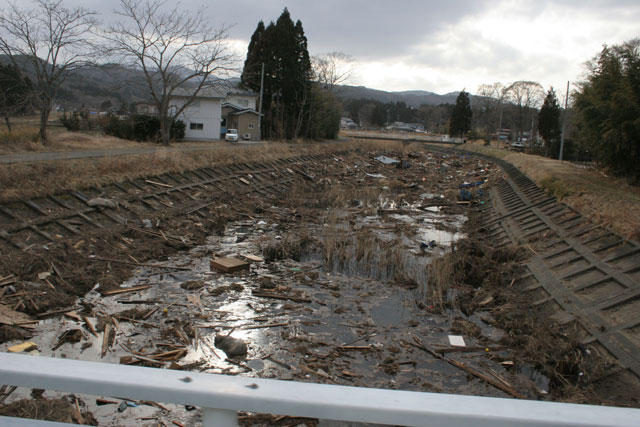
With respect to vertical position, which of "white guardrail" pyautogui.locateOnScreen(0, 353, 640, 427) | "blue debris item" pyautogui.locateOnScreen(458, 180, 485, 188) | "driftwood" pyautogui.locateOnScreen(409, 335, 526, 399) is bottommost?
"driftwood" pyautogui.locateOnScreen(409, 335, 526, 399)

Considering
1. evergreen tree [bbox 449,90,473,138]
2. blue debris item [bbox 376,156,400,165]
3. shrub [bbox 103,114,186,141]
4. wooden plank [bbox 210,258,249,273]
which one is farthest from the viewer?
evergreen tree [bbox 449,90,473,138]

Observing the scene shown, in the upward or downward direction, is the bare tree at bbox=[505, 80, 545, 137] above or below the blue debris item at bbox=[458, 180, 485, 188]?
above

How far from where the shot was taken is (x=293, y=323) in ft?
28.3

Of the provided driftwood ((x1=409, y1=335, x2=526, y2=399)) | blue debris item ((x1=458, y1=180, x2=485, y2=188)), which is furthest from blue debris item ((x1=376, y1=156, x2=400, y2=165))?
driftwood ((x1=409, y1=335, x2=526, y2=399))

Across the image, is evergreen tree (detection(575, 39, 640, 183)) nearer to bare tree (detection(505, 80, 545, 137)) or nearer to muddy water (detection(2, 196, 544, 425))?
muddy water (detection(2, 196, 544, 425))

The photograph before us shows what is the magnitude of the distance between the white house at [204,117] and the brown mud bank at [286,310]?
88.9ft

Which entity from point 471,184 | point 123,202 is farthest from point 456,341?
point 471,184

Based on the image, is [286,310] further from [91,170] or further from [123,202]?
[91,170]

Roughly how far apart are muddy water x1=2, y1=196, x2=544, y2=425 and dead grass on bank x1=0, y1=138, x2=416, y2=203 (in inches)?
176

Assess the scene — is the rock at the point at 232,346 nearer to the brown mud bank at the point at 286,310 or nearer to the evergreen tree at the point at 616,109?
the brown mud bank at the point at 286,310

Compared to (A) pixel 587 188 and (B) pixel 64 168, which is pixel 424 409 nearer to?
(B) pixel 64 168

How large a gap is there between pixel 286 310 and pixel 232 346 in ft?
6.49

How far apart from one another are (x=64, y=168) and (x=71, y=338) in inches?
362

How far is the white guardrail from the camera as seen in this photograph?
1318mm
